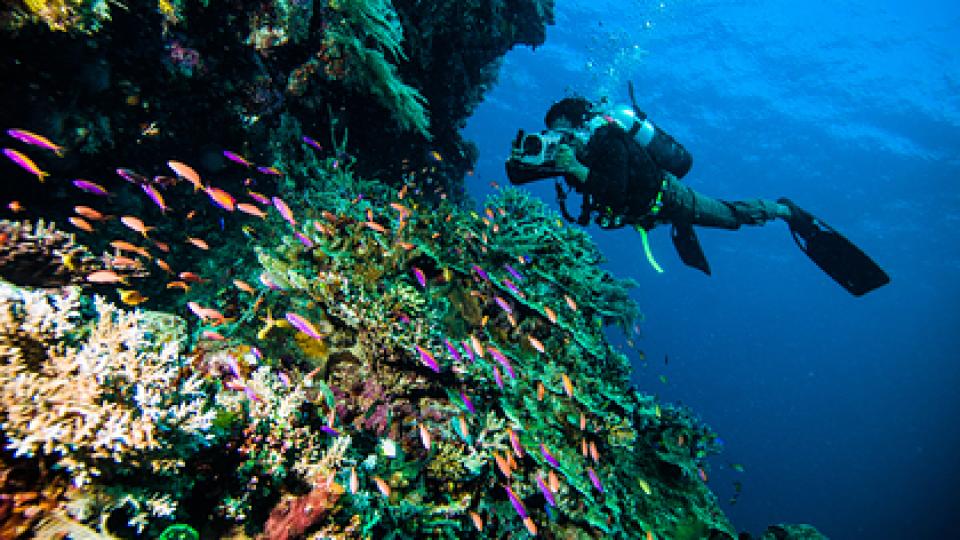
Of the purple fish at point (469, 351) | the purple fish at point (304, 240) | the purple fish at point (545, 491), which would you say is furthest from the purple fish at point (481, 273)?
the purple fish at point (545, 491)

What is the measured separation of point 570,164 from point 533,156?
604 mm

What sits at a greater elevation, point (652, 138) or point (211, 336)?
point (652, 138)

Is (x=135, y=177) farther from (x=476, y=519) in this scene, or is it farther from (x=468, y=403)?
(x=476, y=519)

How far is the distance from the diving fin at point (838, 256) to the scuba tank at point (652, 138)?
9.20 feet

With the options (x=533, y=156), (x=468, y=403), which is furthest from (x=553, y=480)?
(x=533, y=156)

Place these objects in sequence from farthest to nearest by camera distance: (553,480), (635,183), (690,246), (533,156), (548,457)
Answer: (690,246) → (635,183) → (533,156) → (548,457) → (553,480)

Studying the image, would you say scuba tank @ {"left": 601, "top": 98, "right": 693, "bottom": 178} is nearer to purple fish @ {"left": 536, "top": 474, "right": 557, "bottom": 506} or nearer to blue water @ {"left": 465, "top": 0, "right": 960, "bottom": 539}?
blue water @ {"left": 465, "top": 0, "right": 960, "bottom": 539}

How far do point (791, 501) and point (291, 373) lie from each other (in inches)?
2924

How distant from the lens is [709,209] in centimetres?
816

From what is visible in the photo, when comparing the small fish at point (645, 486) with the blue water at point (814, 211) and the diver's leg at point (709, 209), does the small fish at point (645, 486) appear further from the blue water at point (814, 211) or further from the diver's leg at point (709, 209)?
the blue water at point (814, 211)

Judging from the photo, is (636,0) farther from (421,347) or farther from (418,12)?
(421,347)

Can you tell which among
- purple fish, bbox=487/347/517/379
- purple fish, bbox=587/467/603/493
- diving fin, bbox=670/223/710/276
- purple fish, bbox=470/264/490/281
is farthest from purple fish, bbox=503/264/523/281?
diving fin, bbox=670/223/710/276

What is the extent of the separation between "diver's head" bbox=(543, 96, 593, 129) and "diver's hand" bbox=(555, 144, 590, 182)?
1.08m

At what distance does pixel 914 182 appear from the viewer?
1284 inches
